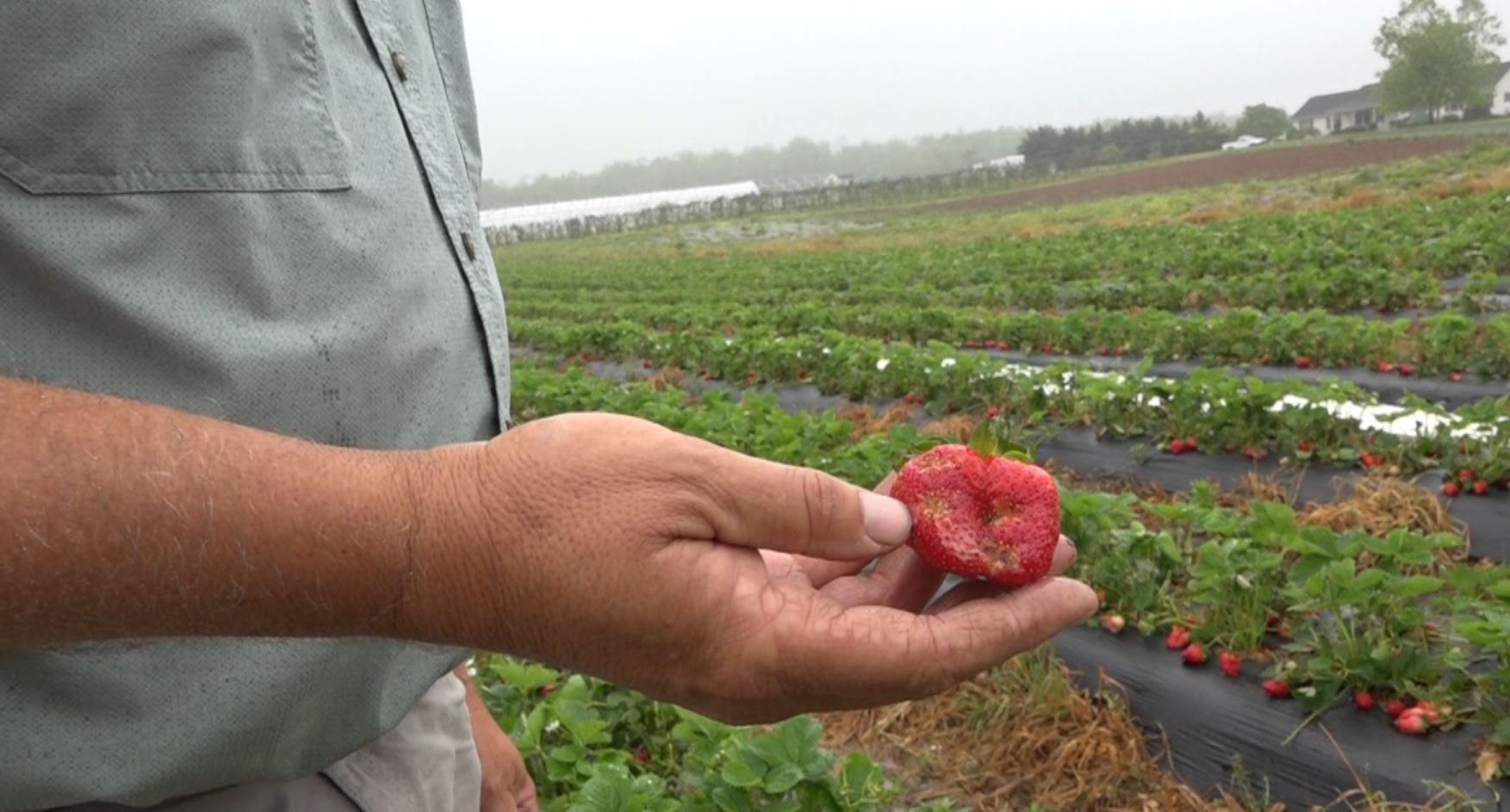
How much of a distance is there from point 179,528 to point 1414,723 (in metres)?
3.52

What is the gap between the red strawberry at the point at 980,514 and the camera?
5.16 feet

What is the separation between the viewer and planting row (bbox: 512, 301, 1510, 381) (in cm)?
737

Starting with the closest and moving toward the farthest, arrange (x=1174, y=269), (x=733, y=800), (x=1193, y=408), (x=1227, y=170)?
(x=733, y=800) < (x=1193, y=408) < (x=1174, y=269) < (x=1227, y=170)

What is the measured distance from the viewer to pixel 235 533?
1023mm

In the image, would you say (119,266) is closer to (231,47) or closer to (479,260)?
(231,47)

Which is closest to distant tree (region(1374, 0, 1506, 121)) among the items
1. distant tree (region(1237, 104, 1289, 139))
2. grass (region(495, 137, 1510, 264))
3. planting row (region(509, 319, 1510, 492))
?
distant tree (region(1237, 104, 1289, 139))

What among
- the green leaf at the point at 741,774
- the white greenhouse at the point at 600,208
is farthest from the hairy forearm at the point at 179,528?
the white greenhouse at the point at 600,208

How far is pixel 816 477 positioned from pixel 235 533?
0.63m

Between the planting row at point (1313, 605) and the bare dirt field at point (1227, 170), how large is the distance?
111 feet

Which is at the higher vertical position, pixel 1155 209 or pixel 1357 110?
pixel 1357 110

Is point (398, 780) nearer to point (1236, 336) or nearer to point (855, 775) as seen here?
point (855, 775)

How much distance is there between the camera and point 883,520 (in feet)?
4.67

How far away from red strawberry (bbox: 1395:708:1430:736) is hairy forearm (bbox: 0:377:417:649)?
10.8ft

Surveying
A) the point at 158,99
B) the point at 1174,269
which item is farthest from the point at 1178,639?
the point at 1174,269
